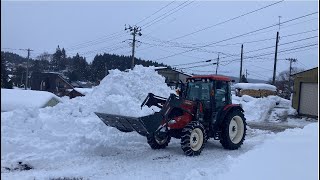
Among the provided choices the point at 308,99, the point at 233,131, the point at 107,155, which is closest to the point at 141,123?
the point at 107,155

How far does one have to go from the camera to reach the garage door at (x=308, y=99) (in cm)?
2871

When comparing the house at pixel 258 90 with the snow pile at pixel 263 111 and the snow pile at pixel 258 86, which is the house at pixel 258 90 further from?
the snow pile at pixel 263 111

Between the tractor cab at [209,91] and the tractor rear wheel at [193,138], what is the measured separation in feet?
3.11

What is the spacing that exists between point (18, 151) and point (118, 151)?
2639 millimetres

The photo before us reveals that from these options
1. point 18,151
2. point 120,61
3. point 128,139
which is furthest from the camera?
point 120,61

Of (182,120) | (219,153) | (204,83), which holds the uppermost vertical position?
(204,83)

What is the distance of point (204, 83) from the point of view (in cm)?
1157

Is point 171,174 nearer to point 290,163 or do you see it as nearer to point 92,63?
point 290,163

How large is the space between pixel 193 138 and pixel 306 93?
70.6 ft

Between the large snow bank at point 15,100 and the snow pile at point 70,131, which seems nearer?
the large snow bank at point 15,100

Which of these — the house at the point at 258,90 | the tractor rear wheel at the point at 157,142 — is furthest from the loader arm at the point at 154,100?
the house at the point at 258,90

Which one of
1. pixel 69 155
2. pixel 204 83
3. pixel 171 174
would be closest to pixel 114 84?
pixel 204 83

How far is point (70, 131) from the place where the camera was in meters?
12.2

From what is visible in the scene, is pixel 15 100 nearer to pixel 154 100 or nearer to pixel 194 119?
pixel 154 100
